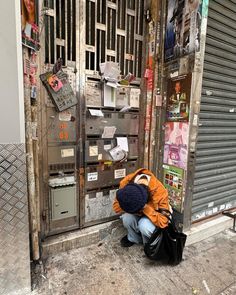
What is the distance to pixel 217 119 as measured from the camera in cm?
271

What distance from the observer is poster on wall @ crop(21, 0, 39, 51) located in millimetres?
1710

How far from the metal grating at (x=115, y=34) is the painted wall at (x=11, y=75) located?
988 millimetres

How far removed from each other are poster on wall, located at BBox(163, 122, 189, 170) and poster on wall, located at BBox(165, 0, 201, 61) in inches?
33.6

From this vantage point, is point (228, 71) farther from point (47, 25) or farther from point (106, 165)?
point (47, 25)

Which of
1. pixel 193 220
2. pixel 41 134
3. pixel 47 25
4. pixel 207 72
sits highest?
pixel 47 25

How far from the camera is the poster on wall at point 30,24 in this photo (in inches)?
67.3

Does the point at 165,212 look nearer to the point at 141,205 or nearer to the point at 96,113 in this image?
the point at 141,205

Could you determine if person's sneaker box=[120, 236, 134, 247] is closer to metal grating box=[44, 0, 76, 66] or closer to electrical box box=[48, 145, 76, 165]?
electrical box box=[48, 145, 76, 165]

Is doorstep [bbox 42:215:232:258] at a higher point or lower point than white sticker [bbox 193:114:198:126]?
lower

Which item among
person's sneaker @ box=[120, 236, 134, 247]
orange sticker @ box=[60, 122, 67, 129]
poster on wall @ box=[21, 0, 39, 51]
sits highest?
poster on wall @ box=[21, 0, 39, 51]

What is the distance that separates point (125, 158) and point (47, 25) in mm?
1769

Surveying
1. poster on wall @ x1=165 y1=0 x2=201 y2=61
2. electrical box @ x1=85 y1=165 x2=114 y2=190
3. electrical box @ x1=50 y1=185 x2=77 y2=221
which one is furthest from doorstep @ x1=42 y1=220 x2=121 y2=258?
poster on wall @ x1=165 y1=0 x2=201 y2=61

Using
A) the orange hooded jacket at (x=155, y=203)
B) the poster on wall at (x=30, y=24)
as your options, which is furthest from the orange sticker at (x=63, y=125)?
the orange hooded jacket at (x=155, y=203)

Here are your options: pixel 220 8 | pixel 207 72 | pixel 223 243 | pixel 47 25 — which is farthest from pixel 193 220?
pixel 47 25
